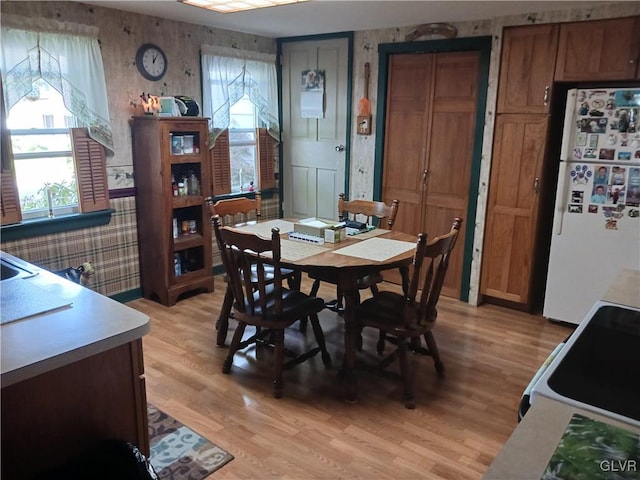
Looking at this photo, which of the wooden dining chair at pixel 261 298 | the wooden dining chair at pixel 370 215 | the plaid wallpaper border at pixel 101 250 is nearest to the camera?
the wooden dining chair at pixel 261 298

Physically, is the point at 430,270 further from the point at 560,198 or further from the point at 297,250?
the point at 560,198

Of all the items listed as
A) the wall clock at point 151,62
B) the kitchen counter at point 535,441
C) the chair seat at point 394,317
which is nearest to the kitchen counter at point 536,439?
the kitchen counter at point 535,441

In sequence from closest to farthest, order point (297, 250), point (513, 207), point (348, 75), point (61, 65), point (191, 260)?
1. point (297, 250)
2. point (61, 65)
3. point (513, 207)
4. point (191, 260)
5. point (348, 75)

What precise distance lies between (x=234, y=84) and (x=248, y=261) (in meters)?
2.42

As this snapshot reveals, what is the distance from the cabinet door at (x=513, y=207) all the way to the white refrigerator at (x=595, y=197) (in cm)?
22

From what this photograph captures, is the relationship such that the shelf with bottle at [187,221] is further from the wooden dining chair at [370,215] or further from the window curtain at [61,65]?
the wooden dining chair at [370,215]

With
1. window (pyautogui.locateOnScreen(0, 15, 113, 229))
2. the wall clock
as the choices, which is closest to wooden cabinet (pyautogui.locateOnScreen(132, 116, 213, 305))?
window (pyautogui.locateOnScreen(0, 15, 113, 229))

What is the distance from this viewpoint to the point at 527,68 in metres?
3.61

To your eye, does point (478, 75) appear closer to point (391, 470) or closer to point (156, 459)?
point (391, 470)

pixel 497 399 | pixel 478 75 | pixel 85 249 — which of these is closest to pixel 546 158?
pixel 478 75

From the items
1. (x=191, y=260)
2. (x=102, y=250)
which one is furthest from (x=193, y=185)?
(x=102, y=250)

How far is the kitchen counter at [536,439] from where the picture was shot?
2.94 feet

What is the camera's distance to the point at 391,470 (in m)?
2.18

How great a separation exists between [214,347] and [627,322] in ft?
8.02
